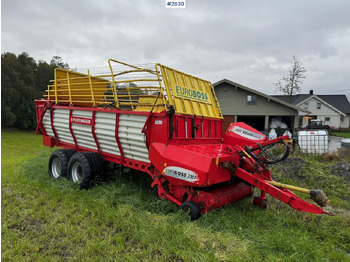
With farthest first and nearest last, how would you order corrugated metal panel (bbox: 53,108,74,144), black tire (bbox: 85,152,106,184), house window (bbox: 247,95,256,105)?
house window (bbox: 247,95,256,105)
corrugated metal panel (bbox: 53,108,74,144)
black tire (bbox: 85,152,106,184)

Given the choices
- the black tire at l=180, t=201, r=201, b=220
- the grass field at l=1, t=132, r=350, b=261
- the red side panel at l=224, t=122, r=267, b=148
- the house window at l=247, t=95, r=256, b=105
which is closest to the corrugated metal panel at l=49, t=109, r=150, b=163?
the grass field at l=1, t=132, r=350, b=261

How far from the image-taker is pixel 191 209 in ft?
12.7

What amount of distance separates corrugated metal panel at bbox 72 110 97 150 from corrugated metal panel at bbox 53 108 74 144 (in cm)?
31

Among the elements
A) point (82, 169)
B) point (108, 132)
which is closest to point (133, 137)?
point (108, 132)

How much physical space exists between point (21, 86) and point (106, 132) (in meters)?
24.6

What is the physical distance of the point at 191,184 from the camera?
3.87 meters

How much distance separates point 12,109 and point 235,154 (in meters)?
28.1

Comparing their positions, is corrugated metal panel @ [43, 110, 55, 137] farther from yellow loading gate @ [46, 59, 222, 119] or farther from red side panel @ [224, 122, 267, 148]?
red side panel @ [224, 122, 267, 148]

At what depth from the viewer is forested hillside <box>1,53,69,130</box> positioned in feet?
80.3

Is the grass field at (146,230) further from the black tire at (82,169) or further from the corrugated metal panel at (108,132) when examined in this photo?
the corrugated metal panel at (108,132)

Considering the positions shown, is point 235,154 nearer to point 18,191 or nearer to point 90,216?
point 90,216

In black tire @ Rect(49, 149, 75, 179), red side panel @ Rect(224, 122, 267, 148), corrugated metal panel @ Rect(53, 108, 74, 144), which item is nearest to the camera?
red side panel @ Rect(224, 122, 267, 148)

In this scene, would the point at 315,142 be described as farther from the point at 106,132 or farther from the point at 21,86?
the point at 21,86

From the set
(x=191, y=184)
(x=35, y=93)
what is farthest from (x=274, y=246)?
(x=35, y=93)
